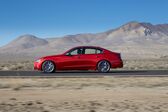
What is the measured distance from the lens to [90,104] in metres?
11.7

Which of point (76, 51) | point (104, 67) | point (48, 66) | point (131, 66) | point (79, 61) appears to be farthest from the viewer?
point (131, 66)

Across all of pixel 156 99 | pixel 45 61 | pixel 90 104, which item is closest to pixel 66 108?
pixel 90 104

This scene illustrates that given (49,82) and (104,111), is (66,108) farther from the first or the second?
(49,82)

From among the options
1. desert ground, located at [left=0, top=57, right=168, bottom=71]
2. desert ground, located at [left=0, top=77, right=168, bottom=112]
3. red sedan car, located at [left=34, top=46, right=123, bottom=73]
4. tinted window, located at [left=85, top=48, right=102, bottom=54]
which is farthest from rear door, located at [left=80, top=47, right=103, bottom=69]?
desert ground, located at [left=0, top=57, right=168, bottom=71]

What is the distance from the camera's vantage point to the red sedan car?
924 inches

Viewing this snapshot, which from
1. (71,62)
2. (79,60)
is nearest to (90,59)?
(79,60)

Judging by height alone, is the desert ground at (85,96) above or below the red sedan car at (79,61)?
below

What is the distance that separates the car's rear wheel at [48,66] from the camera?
23.5 meters

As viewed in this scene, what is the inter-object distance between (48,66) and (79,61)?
65.3 inches

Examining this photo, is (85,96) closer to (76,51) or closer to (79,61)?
(79,61)

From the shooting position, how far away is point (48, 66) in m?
23.5

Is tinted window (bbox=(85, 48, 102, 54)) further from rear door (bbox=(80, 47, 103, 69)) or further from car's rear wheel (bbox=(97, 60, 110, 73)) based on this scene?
car's rear wheel (bbox=(97, 60, 110, 73))

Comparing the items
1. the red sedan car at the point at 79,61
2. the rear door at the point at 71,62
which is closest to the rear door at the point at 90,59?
the red sedan car at the point at 79,61

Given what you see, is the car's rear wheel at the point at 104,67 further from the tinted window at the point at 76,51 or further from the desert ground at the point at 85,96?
the desert ground at the point at 85,96
